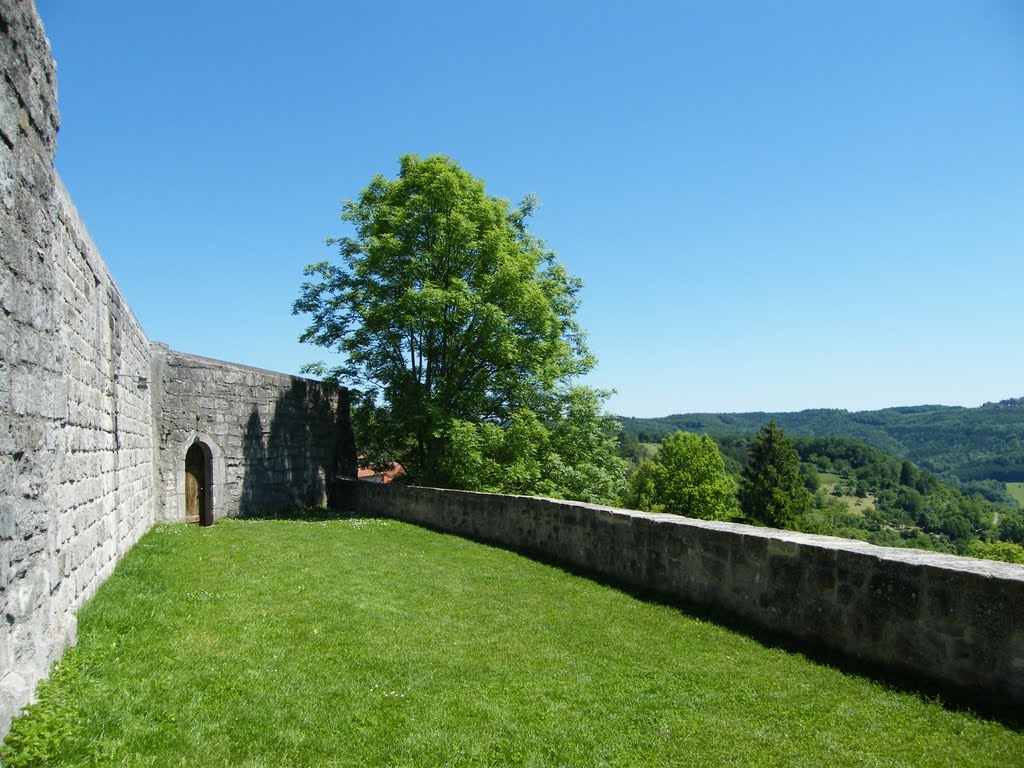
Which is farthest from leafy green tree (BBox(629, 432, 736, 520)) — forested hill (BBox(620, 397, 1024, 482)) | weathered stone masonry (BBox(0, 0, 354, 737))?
forested hill (BBox(620, 397, 1024, 482))

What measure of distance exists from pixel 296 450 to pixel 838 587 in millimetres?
14176

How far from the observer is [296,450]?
55.7 ft

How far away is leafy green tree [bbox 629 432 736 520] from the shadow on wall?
29.5 m

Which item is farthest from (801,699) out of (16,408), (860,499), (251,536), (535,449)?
(860,499)

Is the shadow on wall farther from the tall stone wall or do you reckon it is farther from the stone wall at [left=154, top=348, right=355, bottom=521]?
the tall stone wall

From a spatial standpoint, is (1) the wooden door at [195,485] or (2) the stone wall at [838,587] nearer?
(2) the stone wall at [838,587]

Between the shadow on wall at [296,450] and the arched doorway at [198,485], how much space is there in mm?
1073

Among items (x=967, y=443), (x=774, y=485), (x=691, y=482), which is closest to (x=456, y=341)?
(x=691, y=482)

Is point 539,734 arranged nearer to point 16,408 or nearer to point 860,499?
point 16,408

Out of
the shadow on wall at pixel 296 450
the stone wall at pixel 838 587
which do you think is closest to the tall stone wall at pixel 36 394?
the stone wall at pixel 838 587

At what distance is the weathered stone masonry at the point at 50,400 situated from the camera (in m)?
3.37

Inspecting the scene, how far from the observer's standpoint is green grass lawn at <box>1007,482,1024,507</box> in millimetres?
127819

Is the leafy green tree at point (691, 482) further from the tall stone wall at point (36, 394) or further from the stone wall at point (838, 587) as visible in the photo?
the tall stone wall at point (36, 394)

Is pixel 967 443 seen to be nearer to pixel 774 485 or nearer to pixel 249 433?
pixel 774 485
